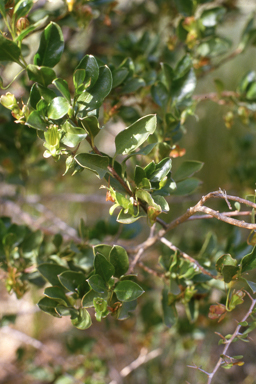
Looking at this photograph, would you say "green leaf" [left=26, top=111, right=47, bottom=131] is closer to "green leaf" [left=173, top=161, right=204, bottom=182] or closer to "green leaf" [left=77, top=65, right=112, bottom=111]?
"green leaf" [left=77, top=65, right=112, bottom=111]

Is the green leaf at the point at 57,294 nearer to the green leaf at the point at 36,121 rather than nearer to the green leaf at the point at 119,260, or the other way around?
the green leaf at the point at 119,260

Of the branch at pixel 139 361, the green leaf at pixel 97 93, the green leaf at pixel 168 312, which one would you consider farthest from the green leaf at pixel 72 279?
the branch at pixel 139 361

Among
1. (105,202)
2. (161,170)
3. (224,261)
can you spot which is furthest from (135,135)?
(105,202)

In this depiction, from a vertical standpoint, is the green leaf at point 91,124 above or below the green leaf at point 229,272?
above

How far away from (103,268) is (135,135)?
0.25m

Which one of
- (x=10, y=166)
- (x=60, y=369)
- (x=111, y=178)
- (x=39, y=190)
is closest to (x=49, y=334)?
(x=60, y=369)

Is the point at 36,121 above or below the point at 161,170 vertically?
above

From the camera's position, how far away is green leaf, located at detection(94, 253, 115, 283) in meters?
0.57

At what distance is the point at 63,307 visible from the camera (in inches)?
23.8

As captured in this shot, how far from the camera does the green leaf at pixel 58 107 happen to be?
0.52 metres

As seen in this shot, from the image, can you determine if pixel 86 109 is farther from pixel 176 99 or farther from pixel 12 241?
pixel 12 241

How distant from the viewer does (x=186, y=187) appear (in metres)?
0.70

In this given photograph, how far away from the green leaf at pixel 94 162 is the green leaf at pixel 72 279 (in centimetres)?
22

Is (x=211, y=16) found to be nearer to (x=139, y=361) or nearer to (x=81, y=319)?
A: (x=81, y=319)
